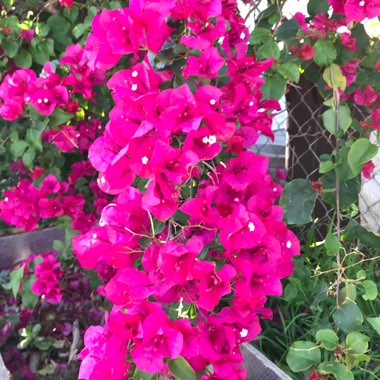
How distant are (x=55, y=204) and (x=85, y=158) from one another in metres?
0.34

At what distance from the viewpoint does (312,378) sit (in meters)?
0.87

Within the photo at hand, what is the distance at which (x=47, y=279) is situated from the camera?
1.55m

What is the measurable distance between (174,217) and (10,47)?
0.94 meters

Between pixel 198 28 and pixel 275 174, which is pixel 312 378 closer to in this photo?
pixel 198 28

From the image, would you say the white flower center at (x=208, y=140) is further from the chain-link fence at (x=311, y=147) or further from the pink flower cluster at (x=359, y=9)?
the chain-link fence at (x=311, y=147)

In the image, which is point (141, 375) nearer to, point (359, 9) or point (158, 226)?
point (158, 226)

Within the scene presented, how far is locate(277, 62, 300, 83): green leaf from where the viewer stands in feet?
3.47

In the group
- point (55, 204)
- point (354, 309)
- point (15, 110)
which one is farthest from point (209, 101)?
point (55, 204)

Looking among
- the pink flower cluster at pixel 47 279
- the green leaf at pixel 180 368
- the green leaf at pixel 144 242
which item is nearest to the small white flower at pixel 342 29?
the green leaf at pixel 144 242

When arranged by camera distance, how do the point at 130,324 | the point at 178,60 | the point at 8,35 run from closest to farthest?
the point at 130,324 → the point at 178,60 → the point at 8,35

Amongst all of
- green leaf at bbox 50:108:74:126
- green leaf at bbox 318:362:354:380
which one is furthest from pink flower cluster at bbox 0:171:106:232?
green leaf at bbox 318:362:354:380

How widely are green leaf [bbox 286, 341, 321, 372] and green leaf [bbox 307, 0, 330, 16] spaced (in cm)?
71

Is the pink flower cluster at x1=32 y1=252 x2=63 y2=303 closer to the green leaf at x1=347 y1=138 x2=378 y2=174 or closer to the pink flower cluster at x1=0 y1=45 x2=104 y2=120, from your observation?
the pink flower cluster at x1=0 y1=45 x2=104 y2=120

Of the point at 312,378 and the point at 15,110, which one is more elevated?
the point at 15,110
